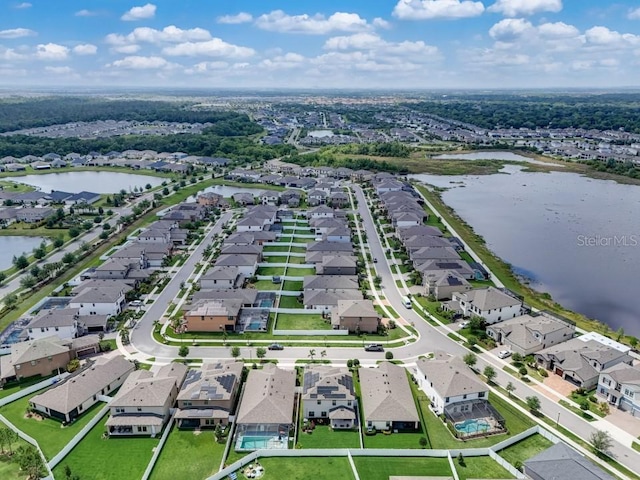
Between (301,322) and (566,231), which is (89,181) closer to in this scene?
(301,322)

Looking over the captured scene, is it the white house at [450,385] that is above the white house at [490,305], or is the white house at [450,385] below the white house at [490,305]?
below

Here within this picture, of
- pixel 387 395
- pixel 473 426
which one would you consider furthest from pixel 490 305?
pixel 387 395

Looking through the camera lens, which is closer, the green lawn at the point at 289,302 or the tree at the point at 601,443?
the tree at the point at 601,443

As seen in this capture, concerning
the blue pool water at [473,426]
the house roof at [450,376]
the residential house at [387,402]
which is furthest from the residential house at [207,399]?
the blue pool water at [473,426]

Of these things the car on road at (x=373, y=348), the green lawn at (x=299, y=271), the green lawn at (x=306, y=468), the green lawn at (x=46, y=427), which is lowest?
the green lawn at (x=306, y=468)

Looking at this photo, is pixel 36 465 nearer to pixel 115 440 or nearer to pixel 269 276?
pixel 115 440

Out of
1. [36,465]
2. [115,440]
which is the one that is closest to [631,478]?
[115,440]

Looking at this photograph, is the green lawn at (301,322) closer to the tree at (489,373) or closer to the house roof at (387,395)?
the house roof at (387,395)
